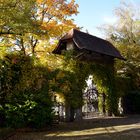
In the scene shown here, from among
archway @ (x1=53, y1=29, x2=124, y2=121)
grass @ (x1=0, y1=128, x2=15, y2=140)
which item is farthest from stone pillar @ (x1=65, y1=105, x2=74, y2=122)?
grass @ (x1=0, y1=128, x2=15, y2=140)

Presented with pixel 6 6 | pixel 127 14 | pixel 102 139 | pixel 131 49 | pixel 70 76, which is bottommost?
pixel 102 139

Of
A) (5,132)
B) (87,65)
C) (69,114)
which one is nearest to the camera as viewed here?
(5,132)

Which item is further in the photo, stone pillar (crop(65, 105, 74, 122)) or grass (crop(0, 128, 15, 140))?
stone pillar (crop(65, 105, 74, 122))

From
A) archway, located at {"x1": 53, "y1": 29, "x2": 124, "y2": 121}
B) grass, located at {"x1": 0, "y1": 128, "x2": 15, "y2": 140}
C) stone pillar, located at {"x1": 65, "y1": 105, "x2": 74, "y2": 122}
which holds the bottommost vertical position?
grass, located at {"x1": 0, "y1": 128, "x2": 15, "y2": 140}

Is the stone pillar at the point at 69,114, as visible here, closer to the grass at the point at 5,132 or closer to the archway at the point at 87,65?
the archway at the point at 87,65

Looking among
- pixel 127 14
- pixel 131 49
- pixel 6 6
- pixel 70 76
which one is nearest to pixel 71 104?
pixel 70 76

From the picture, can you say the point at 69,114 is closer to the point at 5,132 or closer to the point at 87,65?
the point at 87,65

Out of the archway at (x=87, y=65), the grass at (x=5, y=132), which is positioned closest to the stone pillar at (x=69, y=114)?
the archway at (x=87, y=65)

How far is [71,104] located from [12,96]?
177 inches

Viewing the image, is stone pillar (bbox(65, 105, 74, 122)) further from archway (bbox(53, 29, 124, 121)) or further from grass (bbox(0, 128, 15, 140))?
grass (bbox(0, 128, 15, 140))

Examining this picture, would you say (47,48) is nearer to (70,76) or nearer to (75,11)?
(75,11)

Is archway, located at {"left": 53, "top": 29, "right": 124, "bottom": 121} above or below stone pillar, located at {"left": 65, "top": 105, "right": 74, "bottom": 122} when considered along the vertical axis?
above

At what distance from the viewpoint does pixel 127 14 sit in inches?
1442

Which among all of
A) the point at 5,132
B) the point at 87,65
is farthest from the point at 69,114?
the point at 5,132
